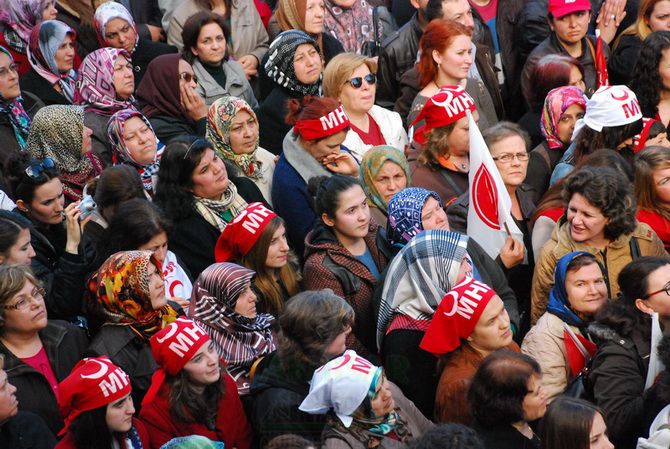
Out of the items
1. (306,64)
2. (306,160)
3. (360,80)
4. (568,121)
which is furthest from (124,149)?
(568,121)

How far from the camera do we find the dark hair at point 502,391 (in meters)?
5.14

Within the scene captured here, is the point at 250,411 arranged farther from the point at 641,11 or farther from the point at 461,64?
the point at 641,11

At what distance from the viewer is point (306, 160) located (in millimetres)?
7422

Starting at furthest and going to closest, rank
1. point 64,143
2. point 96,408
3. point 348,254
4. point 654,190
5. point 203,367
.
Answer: point 64,143, point 654,190, point 348,254, point 203,367, point 96,408

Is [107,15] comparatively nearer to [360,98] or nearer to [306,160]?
[360,98]

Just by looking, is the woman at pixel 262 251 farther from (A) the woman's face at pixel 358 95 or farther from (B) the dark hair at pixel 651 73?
(B) the dark hair at pixel 651 73

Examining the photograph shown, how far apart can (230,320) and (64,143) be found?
6.74 ft

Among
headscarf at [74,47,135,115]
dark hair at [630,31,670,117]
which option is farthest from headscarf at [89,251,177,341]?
dark hair at [630,31,670,117]

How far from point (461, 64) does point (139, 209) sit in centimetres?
282

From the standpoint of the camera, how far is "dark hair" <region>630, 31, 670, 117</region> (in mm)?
8289

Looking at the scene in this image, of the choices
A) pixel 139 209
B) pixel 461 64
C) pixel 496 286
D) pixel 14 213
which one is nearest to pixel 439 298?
pixel 496 286

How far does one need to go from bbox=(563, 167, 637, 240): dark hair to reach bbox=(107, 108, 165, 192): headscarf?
265 cm

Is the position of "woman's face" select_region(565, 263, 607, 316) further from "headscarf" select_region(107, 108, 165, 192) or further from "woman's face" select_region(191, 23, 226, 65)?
"woman's face" select_region(191, 23, 226, 65)

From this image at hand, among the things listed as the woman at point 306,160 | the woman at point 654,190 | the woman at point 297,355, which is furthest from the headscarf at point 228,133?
the woman at point 654,190
